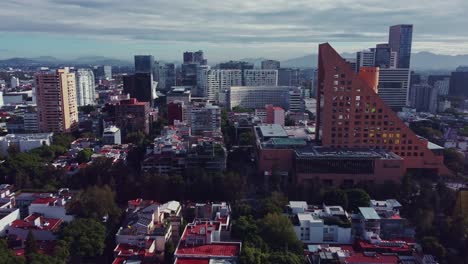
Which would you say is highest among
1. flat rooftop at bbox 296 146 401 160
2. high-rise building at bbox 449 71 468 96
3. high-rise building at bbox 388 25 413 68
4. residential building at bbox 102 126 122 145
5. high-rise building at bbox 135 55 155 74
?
high-rise building at bbox 388 25 413 68

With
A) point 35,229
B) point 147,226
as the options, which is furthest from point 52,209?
point 147,226

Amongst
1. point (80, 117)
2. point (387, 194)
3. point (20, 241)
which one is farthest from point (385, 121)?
point (80, 117)

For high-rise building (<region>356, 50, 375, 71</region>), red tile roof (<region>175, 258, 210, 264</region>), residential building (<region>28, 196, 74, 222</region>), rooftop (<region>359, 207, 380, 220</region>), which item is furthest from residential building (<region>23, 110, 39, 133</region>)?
high-rise building (<region>356, 50, 375, 71</region>)

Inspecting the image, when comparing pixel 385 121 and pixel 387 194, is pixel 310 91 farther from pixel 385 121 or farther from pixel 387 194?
pixel 387 194

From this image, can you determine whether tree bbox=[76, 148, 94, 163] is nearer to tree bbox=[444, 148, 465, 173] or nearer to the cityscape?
the cityscape

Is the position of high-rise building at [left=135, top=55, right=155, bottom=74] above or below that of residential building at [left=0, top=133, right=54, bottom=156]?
above

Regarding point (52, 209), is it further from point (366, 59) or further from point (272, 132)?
point (366, 59)
